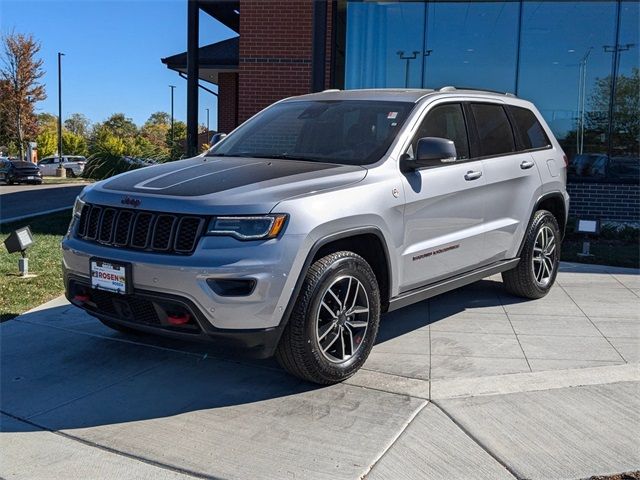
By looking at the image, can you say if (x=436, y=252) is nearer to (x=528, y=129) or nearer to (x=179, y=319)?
(x=179, y=319)

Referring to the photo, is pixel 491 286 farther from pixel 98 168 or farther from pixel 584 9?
pixel 98 168

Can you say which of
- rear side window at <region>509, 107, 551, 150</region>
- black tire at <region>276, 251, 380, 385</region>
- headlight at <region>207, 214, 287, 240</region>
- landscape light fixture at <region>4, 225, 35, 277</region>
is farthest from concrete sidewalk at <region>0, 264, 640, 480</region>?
landscape light fixture at <region>4, 225, 35, 277</region>

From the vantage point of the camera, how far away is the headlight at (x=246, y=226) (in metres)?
3.84

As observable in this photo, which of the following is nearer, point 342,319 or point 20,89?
point 342,319

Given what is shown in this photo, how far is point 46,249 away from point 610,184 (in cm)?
921

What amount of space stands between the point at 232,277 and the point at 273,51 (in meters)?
9.39

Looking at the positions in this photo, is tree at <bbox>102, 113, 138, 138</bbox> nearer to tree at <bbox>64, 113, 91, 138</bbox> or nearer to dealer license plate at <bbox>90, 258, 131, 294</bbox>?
tree at <bbox>64, 113, 91, 138</bbox>

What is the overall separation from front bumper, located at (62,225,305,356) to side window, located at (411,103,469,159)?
1785 millimetres

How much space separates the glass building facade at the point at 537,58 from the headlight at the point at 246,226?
9402mm

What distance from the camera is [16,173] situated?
102 feet

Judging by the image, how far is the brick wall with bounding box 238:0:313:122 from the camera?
482 inches

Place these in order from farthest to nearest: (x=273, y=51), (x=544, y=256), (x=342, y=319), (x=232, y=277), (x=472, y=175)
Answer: (x=273, y=51) < (x=544, y=256) < (x=472, y=175) < (x=342, y=319) < (x=232, y=277)

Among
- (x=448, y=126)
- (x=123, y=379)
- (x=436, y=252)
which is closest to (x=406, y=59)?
(x=448, y=126)

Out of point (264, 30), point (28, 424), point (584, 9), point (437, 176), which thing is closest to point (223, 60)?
point (264, 30)
